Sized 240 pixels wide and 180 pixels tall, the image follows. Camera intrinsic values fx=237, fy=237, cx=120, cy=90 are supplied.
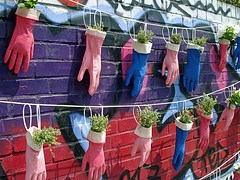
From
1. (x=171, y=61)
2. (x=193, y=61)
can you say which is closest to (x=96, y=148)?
(x=171, y=61)

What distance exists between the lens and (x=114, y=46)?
1.73 metres

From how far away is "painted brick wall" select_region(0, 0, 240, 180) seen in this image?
134 cm

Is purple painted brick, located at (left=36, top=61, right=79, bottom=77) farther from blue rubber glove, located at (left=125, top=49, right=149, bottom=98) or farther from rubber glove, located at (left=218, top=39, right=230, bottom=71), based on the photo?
rubber glove, located at (left=218, top=39, right=230, bottom=71)

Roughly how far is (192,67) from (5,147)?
5.25 ft

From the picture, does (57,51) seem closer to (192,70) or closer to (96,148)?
(96,148)

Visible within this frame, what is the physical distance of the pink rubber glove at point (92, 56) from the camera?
1494 millimetres

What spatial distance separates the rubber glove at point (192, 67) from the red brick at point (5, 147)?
154 cm

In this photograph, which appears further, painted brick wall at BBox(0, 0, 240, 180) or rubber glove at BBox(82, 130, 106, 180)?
rubber glove at BBox(82, 130, 106, 180)

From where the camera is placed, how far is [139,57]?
169cm

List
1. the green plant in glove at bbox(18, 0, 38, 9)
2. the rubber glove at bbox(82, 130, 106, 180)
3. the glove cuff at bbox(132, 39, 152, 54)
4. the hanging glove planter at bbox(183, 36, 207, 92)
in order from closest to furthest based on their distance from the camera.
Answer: the green plant in glove at bbox(18, 0, 38, 9) < the rubber glove at bbox(82, 130, 106, 180) < the glove cuff at bbox(132, 39, 152, 54) < the hanging glove planter at bbox(183, 36, 207, 92)

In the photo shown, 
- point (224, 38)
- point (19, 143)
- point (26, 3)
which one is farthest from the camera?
point (224, 38)

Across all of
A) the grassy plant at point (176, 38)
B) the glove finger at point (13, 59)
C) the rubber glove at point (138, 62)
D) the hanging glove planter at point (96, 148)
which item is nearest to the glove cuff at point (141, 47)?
the rubber glove at point (138, 62)

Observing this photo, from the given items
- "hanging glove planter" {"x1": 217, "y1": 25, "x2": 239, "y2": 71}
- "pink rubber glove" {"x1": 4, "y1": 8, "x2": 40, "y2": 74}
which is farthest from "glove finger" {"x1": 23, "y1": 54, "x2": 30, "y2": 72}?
"hanging glove planter" {"x1": 217, "y1": 25, "x2": 239, "y2": 71}

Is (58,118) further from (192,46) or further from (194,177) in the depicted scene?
(194,177)
